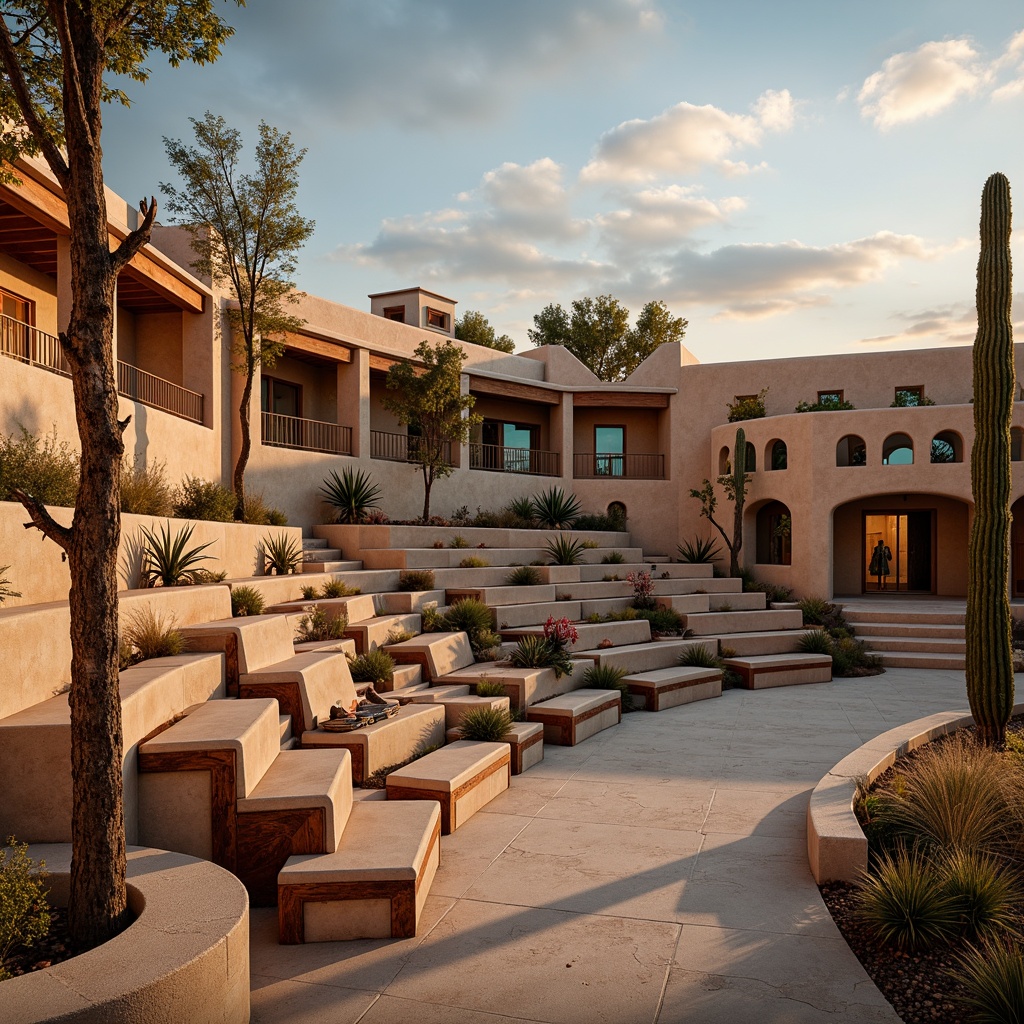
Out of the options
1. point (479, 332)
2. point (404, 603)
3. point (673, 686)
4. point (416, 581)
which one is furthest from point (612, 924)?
point (479, 332)

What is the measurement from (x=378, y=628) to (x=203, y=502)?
4.42 metres

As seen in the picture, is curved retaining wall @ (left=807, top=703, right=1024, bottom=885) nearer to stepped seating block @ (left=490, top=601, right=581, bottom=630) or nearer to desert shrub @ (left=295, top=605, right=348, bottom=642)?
desert shrub @ (left=295, top=605, right=348, bottom=642)

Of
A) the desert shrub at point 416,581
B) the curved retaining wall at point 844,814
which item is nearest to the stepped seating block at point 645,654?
the desert shrub at point 416,581

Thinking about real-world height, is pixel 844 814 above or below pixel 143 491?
below

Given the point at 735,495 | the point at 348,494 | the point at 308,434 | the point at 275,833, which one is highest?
the point at 308,434

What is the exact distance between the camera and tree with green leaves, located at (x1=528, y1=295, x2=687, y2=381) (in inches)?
1527

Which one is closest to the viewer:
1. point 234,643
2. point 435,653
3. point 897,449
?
point 234,643

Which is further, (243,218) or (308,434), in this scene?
(308,434)

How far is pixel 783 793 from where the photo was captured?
24.0 ft

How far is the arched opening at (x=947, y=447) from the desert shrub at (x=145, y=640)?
56.2ft

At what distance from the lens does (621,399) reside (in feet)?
78.3

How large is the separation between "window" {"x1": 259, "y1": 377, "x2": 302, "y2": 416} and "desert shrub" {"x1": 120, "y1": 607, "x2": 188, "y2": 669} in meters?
12.4

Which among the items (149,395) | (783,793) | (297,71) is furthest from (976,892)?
(149,395)

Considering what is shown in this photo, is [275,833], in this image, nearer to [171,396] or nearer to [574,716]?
[574,716]
